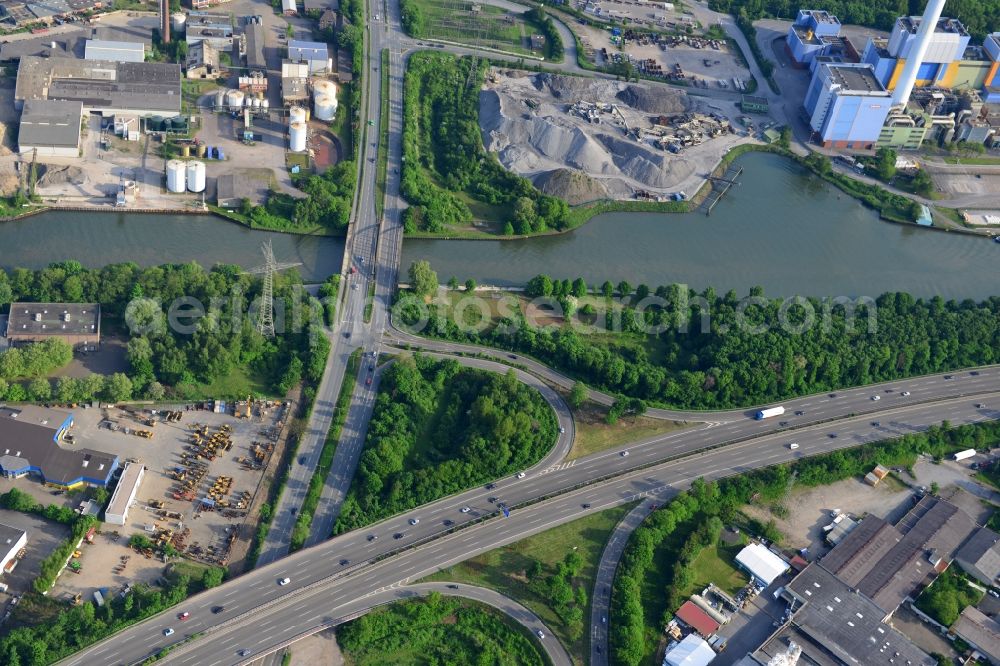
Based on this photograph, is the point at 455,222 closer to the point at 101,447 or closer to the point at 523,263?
the point at 523,263

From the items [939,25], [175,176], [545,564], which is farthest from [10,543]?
[939,25]

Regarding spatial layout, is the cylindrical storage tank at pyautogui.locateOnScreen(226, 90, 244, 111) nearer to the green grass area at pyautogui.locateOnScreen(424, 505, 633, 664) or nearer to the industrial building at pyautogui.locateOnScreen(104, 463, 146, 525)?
the industrial building at pyautogui.locateOnScreen(104, 463, 146, 525)

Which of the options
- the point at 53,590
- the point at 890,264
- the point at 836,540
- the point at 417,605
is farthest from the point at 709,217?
the point at 53,590

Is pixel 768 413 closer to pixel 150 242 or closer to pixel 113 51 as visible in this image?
pixel 150 242

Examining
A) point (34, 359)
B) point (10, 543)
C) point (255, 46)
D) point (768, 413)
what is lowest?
point (10, 543)

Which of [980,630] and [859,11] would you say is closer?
[980,630]

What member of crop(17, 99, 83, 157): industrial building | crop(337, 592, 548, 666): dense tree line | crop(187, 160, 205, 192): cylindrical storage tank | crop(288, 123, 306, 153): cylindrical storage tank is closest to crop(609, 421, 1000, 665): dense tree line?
crop(337, 592, 548, 666): dense tree line
